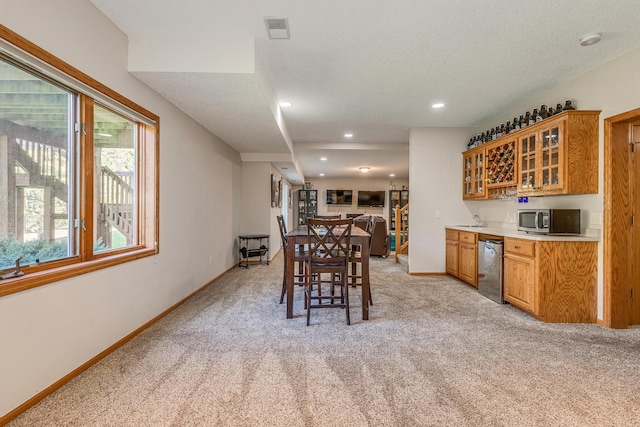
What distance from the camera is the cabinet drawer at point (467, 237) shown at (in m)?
4.27

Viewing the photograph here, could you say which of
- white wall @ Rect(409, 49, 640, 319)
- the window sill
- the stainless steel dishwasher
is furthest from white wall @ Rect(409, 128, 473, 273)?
the window sill

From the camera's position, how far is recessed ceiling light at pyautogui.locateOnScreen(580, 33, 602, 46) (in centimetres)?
247

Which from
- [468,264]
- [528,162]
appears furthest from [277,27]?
[468,264]

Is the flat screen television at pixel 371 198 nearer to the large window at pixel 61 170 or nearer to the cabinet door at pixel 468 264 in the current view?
the cabinet door at pixel 468 264

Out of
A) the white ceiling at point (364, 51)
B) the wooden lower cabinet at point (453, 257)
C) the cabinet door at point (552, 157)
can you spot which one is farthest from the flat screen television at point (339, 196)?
the cabinet door at point (552, 157)

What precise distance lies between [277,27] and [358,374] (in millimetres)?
2625

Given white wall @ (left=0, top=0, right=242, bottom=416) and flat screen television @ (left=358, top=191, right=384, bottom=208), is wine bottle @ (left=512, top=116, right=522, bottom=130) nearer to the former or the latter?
white wall @ (left=0, top=0, right=242, bottom=416)

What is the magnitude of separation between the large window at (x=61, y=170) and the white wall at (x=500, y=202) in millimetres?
4066

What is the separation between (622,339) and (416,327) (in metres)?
1.74

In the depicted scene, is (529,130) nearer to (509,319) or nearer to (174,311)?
(509,319)

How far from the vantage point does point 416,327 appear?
9.57ft

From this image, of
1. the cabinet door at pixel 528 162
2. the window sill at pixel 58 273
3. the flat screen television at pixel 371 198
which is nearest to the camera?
the window sill at pixel 58 273

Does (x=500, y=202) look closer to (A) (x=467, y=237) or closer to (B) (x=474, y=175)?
(B) (x=474, y=175)

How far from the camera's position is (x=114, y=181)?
2.63 metres
